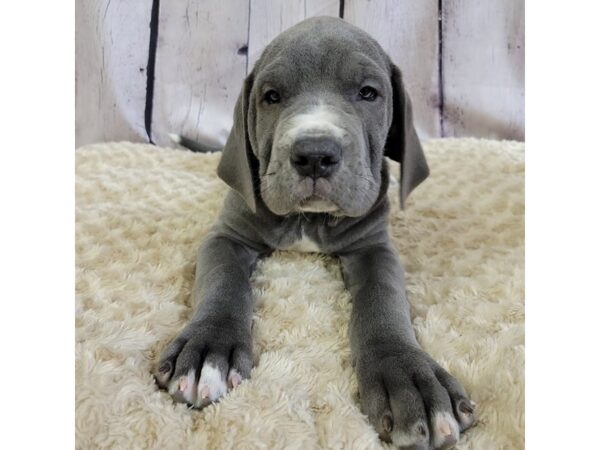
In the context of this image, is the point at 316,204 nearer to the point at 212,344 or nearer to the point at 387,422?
the point at 212,344

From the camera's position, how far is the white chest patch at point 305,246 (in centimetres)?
237

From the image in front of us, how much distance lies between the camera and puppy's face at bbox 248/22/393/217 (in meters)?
1.81

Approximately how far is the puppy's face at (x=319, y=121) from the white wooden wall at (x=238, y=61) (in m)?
0.93

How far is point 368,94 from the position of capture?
2.18m

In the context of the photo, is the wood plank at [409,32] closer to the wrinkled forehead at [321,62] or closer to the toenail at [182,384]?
the wrinkled forehead at [321,62]

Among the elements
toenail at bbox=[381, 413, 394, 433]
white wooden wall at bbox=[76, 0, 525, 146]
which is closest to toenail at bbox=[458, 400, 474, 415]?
toenail at bbox=[381, 413, 394, 433]

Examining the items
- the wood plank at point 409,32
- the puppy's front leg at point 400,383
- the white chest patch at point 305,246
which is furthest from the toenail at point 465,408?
the wood plank at point 409,32

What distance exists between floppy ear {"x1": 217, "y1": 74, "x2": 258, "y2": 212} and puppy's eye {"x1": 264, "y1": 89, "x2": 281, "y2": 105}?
173 millimetres

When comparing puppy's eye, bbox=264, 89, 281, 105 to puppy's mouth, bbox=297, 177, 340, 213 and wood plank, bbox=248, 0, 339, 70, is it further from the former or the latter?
wood plank, bbox=248, 0, 339, 70
